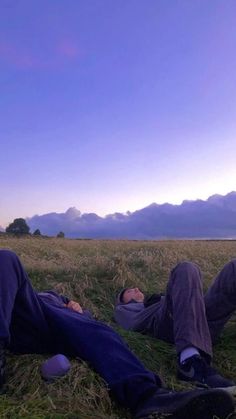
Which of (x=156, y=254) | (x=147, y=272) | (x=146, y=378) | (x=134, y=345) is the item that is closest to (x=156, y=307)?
(x=134, y=345)

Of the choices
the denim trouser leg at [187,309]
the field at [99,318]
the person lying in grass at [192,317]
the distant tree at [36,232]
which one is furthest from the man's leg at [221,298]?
the distant tree at [36,232]

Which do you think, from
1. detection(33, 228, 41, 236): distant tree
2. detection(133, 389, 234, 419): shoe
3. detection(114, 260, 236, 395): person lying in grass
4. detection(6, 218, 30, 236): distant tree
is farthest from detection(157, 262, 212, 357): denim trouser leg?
detection(6, 218, 30, 236): distant tree

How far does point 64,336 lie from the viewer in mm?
3578

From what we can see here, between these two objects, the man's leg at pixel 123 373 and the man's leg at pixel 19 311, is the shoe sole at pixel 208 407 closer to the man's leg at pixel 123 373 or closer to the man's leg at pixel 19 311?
the man's leg at pixel 123 373

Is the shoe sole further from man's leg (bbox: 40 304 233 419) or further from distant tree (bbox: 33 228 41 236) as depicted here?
distant tree (bbox: 33 228 41 236)

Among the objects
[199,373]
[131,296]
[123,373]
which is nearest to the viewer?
[123,373]

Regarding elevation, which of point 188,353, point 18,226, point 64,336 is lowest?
point 188,353

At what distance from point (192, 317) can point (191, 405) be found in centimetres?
123

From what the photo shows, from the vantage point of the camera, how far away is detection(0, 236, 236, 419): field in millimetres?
3039

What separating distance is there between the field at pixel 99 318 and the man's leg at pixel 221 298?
415 mm

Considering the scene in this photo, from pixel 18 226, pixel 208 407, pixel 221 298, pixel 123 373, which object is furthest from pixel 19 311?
pixel 18 226

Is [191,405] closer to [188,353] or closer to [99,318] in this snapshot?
[188,353]

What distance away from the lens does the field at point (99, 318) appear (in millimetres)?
3039

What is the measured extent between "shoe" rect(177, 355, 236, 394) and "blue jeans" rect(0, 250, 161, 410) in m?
0.64
